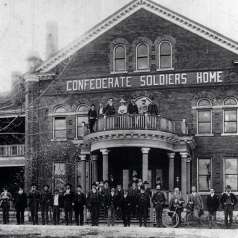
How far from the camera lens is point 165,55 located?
32.7 metres

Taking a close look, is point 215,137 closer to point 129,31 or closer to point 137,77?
point 137,77

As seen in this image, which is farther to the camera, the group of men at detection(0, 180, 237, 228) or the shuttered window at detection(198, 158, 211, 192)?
the shuttered window at detection(198, 158, 211, 192)

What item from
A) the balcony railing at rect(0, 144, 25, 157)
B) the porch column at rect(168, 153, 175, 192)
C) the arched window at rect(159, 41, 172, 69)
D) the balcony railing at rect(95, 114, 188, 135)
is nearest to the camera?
the balcony railing at rect(95, 114, 188, 135)

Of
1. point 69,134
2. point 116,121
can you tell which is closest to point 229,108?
point 116,121

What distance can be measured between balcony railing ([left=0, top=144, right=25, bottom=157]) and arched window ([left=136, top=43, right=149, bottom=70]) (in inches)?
373

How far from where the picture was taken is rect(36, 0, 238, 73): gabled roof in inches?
1251

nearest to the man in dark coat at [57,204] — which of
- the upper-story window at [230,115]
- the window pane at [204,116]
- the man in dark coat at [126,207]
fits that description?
the man in dark coat at [126,207]

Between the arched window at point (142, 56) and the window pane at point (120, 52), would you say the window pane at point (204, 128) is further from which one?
the window pane at point (120, 52)

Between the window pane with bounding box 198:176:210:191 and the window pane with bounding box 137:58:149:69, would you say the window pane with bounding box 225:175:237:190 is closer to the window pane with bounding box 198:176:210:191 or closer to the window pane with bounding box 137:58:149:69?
the window pane with bounding box 198:176:210:191

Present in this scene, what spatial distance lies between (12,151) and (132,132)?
41.4 feet

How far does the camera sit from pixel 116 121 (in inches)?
1113

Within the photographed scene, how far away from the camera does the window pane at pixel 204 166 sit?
3177 cm

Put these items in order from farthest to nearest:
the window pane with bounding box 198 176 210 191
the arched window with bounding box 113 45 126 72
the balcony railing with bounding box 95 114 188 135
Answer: the arched window with bounding box 113 45 126 72
the window pane with bounding box 198 176 210 191
the balcony railing with bounding box 95 114 188 135

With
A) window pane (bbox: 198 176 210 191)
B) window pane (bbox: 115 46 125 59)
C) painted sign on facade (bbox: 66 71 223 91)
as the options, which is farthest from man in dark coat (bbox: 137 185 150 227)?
window pane (bbox: 115 46 125 59)
